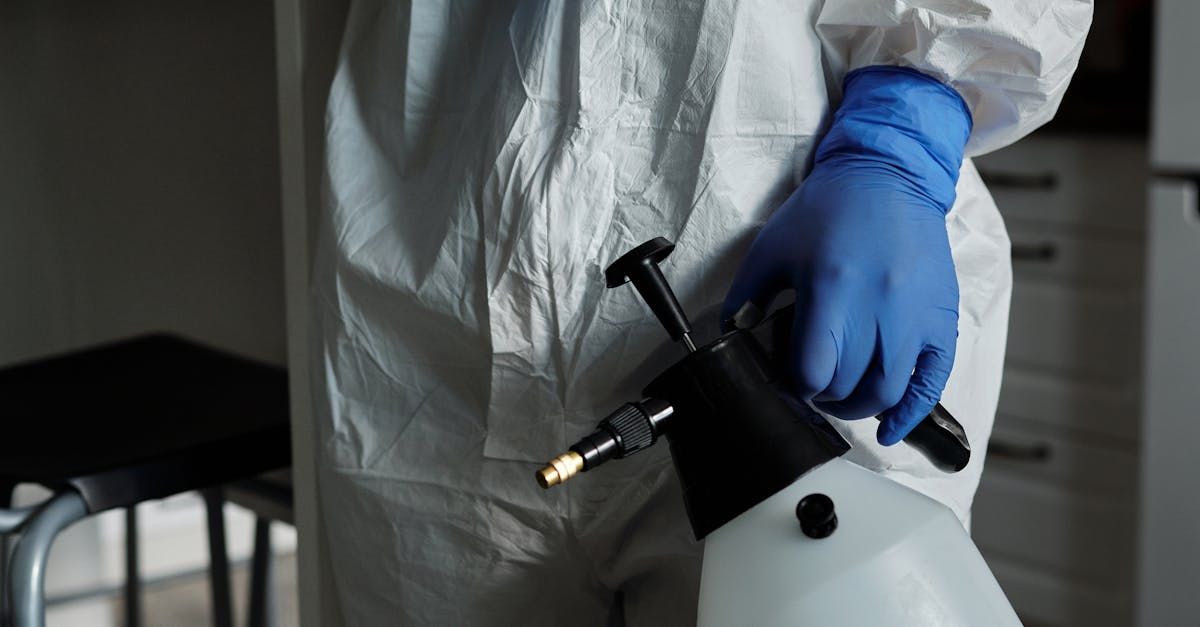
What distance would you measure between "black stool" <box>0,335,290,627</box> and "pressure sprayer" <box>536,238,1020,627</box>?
1.59 ft

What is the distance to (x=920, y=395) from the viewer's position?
22.3 inches

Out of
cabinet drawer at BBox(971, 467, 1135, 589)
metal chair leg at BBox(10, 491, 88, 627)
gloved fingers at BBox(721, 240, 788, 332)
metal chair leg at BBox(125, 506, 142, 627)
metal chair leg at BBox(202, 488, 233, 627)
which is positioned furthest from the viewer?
cabinet drawer at BBox(971, 467, 1135, 589)

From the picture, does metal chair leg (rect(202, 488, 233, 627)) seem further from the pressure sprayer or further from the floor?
the pressure sprayer

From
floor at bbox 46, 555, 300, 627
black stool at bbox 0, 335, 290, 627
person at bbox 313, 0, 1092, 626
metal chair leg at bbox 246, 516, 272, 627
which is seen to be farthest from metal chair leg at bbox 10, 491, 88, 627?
floor at bbox 46, 555, 300, 627

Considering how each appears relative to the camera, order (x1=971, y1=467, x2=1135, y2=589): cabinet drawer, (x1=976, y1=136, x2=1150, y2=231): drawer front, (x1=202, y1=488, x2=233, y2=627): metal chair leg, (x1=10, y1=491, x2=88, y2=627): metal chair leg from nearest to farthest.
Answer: (x1=10, y1=491, x2=88, y2=627): metal chair leg < (x1=202, y1=488, x2=233, y2=627): metal chair leg < (x1=976, y1=136, x2=1150, y2=231): drawer front < (x1=971, y1=467, x2=1135, y2=589): cabinet drawer

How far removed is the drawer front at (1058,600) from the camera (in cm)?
171

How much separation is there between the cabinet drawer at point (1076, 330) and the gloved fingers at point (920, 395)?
3.85 feet

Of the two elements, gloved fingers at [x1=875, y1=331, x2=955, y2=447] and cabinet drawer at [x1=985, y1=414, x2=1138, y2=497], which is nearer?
gloved fingers at [x1=875, y1=331, x2=955, y2=447]

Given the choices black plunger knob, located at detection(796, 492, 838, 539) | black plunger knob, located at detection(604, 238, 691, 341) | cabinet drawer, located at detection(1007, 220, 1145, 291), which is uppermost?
black plunger knob, located at detection(604, 238, 691, 341)

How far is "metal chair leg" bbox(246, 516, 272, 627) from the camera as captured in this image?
1.18 metres

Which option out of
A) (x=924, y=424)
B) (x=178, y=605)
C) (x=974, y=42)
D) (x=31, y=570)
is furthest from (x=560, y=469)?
(x=178, y=605)

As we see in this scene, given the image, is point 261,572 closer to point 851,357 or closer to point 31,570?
point 31,570

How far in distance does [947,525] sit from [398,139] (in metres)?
0.37

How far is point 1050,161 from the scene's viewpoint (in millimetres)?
1650
